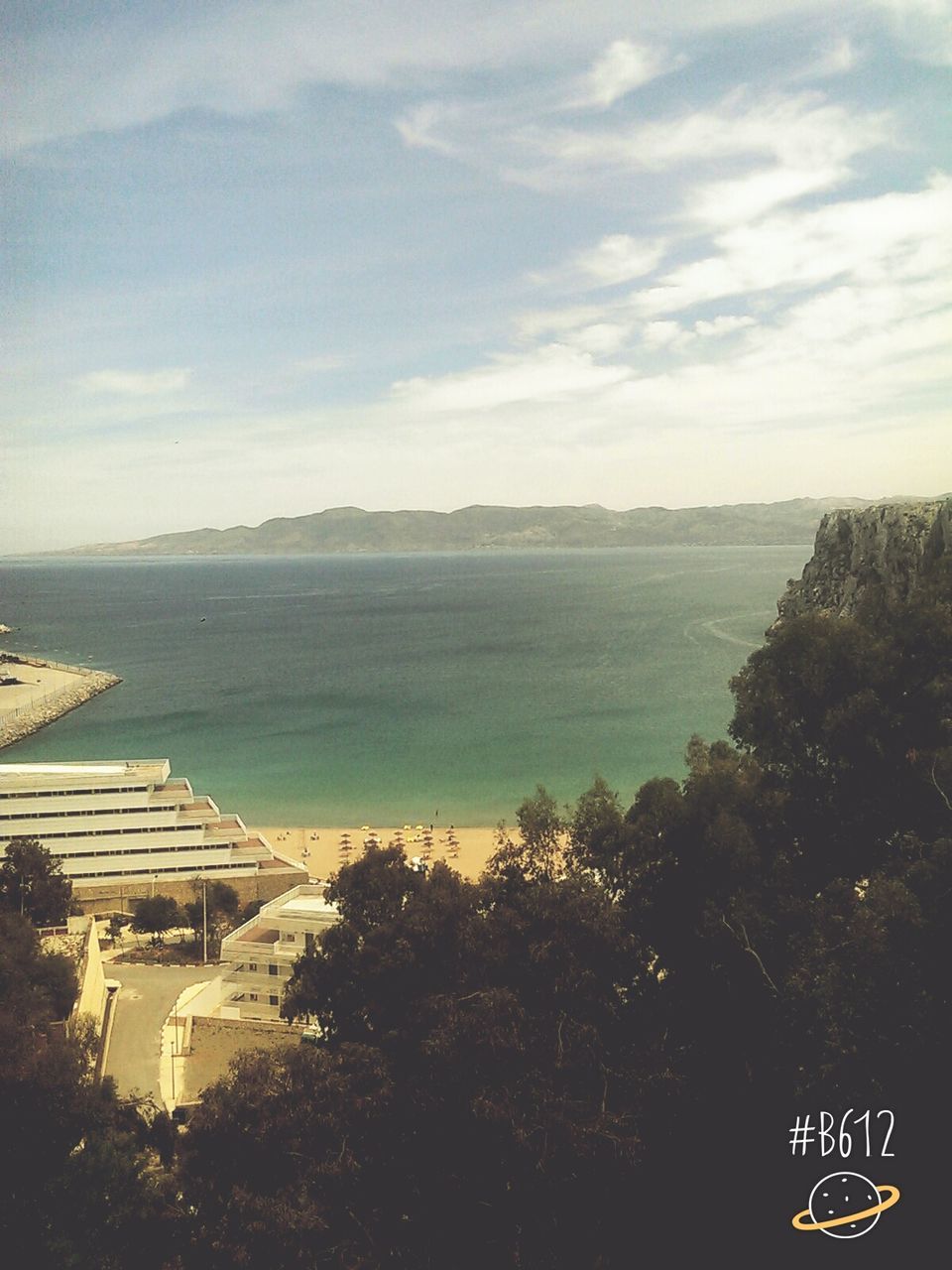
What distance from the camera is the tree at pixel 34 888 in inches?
613

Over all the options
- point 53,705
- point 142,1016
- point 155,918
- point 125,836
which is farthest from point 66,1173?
point 53,705

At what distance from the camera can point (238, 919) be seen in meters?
19.7

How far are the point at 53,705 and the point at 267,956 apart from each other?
1505 inches

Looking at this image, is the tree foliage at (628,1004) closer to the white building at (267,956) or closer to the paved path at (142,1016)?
the paved path at (142,1016)

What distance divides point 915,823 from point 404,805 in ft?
75.6

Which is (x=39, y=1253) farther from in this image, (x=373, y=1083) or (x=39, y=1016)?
(x=39, y=1016)

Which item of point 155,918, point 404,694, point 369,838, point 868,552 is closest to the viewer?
point 155,918

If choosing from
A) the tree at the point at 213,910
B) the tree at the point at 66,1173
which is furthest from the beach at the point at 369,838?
the tree at the point at 66,1173

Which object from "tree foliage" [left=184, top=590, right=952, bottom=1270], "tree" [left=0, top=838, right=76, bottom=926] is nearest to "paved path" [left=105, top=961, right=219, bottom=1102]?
"tree" [left=0, top=838, right=76, bottom=926]

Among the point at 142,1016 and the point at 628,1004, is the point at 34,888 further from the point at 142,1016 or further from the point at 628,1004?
the point at 628,1004

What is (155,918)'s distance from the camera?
18.6 m

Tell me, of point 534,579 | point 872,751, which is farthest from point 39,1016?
point 534,579

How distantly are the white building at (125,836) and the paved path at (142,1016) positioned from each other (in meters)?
5.34

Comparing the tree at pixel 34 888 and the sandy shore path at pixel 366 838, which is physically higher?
the tree at pixel 34 888
